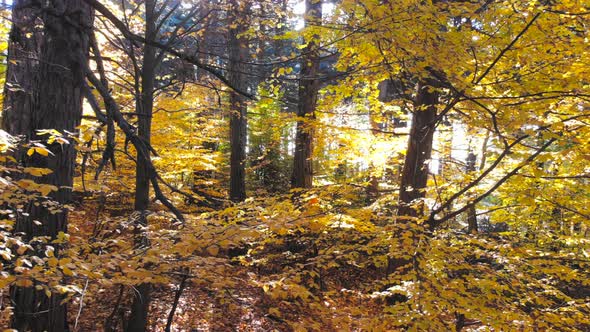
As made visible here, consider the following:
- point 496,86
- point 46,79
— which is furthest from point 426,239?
point 46,79

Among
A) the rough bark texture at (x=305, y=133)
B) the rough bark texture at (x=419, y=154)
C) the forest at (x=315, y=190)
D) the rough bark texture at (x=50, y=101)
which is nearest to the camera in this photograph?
the forest at (x=315, y=190)

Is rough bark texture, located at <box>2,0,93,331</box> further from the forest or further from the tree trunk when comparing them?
the tree trunk

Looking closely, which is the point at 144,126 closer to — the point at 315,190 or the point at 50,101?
the point at 50,101

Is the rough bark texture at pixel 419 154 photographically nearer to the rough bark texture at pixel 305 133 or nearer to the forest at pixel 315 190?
the forest at pixel 315 190

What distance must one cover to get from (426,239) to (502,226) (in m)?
10.9

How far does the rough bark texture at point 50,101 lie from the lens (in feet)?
10.6

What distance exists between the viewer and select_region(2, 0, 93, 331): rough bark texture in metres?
3.22

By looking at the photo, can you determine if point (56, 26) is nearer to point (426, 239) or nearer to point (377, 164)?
point (426, 239)

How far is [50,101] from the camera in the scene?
3.35 metres

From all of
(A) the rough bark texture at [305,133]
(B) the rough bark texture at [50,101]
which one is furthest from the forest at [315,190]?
(A) the rough bark texture at [305,133]

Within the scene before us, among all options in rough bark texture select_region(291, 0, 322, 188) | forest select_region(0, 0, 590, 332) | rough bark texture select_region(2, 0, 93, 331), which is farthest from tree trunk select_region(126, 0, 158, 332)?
rough bark texture select_region(291, 0, 322, 188)

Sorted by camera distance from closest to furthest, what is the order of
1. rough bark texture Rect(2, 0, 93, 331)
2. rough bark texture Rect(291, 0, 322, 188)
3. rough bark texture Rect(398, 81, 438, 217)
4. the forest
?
the forest, rough bark texture Rect(2, 0, 93, 331), rough bark texture Rect(398, 81, 438, 217), rough bark texture Rect(291, 0, 322, 188)

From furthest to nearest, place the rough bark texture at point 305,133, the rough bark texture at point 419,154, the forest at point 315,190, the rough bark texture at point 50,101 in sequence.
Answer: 1. the rough bark texture at point 305,133
2. the rough bark texture at point 419,154
3. the rough bark texture at point 50,101
4. the forest at point 315,190

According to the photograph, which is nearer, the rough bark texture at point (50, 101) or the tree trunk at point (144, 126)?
the rough bark texture at point (50, 101)
